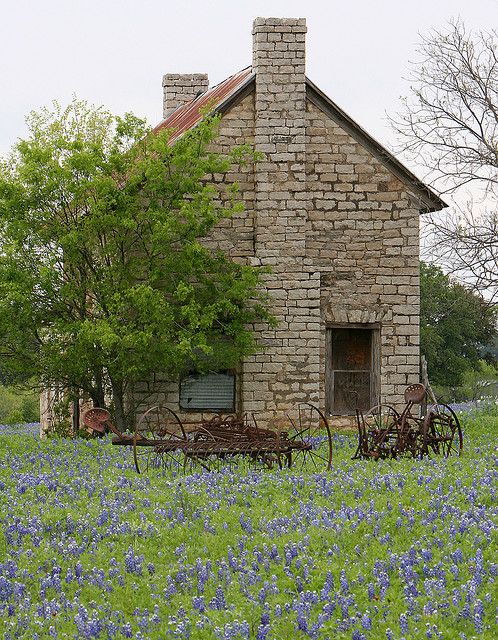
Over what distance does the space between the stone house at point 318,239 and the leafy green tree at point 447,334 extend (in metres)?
17.2

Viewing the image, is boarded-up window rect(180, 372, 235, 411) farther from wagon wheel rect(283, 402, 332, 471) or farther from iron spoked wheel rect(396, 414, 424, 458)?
iron spoked wheel rect(396, 414, 424, 458)

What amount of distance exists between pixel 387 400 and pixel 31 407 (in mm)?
23352

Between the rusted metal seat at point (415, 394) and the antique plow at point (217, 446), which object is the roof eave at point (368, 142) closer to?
the rusted metal seat at point (415, 394)

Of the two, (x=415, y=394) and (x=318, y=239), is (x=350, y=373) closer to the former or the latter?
(x=318, y=239)

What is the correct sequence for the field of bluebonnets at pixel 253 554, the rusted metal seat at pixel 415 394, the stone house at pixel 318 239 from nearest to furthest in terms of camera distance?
the field of bluebonnets at pixel 253 554 → the rusted metal seat at pixel 415 394 → the stone house at pixel 318 239

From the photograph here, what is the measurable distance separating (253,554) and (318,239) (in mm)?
11465

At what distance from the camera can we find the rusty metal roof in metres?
18.1

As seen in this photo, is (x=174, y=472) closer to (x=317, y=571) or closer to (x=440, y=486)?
(x=440, y=486)

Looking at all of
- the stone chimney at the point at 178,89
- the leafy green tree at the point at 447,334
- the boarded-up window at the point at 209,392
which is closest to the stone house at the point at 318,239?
the boarded-up window at the point at 209,392

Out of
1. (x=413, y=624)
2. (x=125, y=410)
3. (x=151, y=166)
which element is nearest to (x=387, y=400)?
(x=125, y=410)

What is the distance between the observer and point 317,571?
6703 millimetres

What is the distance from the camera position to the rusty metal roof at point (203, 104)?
59.5 ft

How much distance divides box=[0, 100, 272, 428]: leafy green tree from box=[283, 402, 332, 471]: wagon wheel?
157 centimetres

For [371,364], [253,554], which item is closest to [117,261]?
[371,364]
